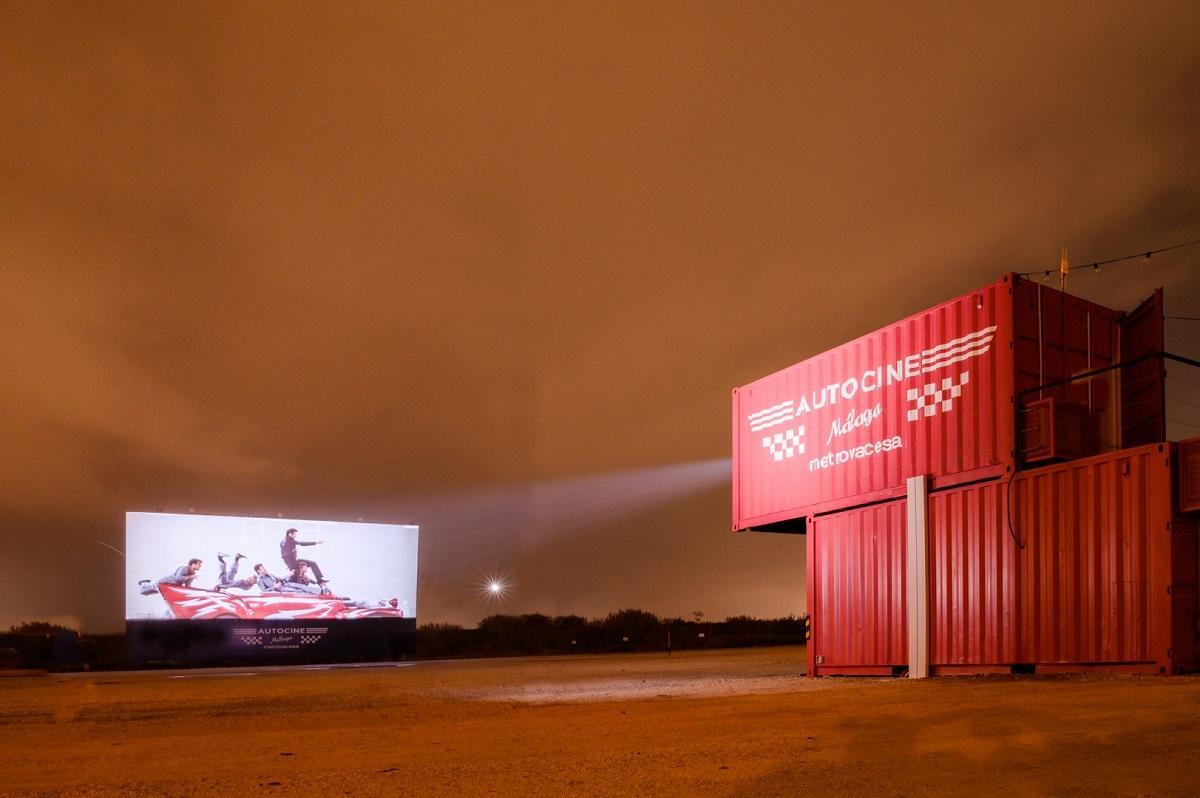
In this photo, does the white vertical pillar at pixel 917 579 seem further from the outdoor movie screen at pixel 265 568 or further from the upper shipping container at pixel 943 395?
the outdoor movie screen at pixel 265 568

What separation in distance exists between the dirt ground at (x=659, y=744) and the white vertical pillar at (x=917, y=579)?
4.44ft

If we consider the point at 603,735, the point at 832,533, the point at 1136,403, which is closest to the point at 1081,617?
the point at 1136,403

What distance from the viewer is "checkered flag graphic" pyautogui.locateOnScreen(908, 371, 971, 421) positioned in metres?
13.1

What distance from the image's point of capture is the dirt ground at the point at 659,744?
5352 mm

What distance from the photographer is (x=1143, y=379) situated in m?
13.4

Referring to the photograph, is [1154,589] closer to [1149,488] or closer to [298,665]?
[1149,488]

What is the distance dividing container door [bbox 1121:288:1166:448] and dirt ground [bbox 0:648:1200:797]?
4.27 metres

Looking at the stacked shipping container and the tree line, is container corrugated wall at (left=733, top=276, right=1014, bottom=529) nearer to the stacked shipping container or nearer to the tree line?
the stacked shipping container

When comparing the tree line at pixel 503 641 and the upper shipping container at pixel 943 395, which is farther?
the tree line at pixel 503 641

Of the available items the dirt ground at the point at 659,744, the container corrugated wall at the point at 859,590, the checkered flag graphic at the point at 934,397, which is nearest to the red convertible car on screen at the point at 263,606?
the dirt ground at the point at 659,744

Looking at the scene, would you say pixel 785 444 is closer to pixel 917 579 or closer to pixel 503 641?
pixel 917 579

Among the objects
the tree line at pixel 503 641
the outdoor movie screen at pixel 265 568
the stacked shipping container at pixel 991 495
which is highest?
the stacked shipping container at pixel 991 495

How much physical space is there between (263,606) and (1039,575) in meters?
22.4

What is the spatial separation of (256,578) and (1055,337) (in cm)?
2273
